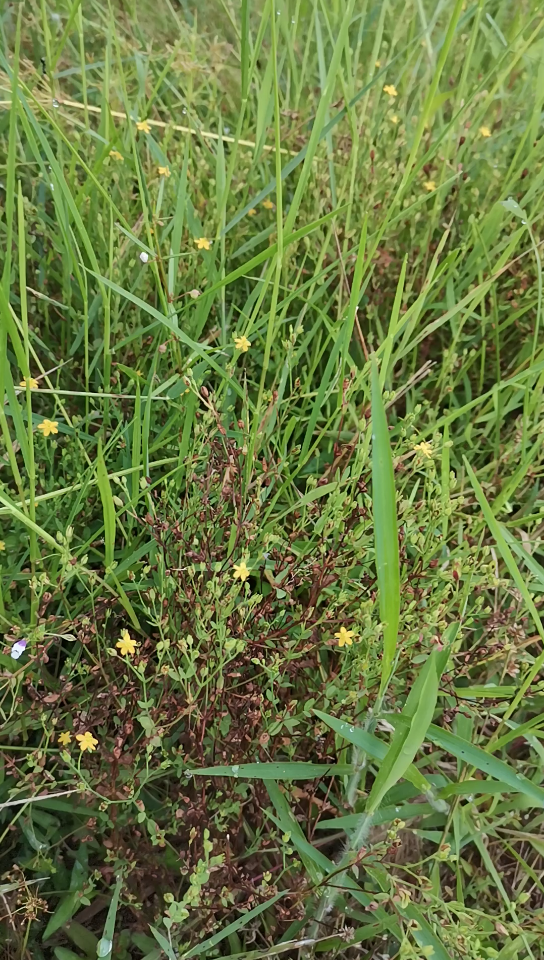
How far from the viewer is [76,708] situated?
962 millimetres

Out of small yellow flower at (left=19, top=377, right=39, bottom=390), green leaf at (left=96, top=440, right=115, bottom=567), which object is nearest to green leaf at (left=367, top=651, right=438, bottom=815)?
green leaf at (left=96, top=440, right=115, bottom=567)

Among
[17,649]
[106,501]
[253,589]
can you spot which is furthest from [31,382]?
[253,589]

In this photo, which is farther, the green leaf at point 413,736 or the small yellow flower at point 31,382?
the small yellow flower at point 31,382

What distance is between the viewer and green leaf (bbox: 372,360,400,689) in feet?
2.47

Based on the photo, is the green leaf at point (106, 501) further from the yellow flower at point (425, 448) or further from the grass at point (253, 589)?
the yellow flower at point (425, 448)

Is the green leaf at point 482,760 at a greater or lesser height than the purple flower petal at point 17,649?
lesser

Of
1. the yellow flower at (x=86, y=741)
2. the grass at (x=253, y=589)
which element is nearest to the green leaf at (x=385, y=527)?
the grass at (x=253, y=589)

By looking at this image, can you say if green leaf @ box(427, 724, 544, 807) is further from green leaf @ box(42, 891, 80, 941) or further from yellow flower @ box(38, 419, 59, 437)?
yellow flower @ box(38, 419, 59, 437)

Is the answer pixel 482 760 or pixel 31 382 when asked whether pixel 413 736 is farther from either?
pixel 31 382

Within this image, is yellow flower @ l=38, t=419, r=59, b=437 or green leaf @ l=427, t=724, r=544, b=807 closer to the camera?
green leaf @ l=427, t=724, r=544, b=807

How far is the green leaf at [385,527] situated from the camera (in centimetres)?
75

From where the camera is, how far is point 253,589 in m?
1.17

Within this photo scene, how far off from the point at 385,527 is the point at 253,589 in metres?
0.47

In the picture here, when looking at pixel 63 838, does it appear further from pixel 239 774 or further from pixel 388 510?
pixel 388 510
